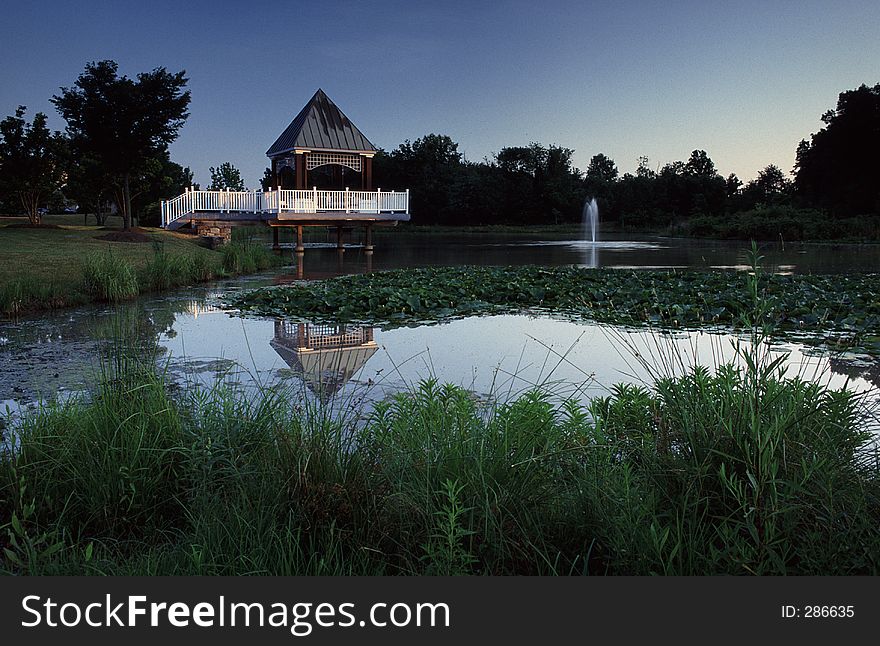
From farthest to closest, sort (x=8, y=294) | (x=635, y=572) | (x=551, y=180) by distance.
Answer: (x=551, y=180)
(x=8, y=294)
(x=635, y=572)

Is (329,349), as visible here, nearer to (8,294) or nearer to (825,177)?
(8,294)

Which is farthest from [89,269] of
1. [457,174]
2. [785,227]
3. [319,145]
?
[457,174]

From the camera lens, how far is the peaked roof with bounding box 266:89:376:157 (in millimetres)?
26000

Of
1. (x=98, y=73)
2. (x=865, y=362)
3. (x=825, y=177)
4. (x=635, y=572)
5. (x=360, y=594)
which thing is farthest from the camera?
(x=825, y=177)

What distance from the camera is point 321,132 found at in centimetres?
2641

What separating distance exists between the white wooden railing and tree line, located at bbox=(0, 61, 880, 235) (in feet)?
7.98

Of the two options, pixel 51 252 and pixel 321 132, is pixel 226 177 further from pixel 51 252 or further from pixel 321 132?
pixel 51 252

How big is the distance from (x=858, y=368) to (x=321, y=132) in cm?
2253

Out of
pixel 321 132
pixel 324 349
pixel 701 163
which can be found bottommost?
pixel 324 349

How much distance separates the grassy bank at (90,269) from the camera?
1071 cm

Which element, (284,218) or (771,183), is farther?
(771,183)

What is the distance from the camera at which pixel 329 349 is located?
7.74 m

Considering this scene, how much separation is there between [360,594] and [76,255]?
15.8 meters

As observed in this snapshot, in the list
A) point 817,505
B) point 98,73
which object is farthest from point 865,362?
point 98,73
